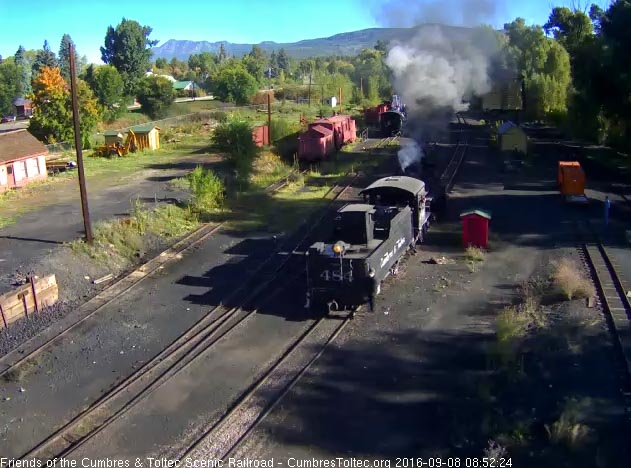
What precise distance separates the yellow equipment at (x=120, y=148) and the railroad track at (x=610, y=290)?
1244 inches

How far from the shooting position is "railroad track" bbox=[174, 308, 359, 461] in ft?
31.1

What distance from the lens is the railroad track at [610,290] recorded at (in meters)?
12.2

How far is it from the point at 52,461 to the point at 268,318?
6.42m

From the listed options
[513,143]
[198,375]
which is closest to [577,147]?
[513,143]

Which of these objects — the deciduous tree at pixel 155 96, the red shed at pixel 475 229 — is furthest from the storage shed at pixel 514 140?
the deciduous tree at pixel 155 96

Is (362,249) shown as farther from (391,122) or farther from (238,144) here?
(391,122)

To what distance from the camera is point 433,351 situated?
41.6ft

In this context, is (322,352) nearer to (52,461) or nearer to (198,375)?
(198,375)

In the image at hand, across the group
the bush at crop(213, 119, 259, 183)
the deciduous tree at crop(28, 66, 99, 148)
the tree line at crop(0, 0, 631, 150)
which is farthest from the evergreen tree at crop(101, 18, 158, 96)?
the bush at crop(213, 119, 259, 183)

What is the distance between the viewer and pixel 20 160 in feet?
104

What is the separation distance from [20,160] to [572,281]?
27562 millimetres

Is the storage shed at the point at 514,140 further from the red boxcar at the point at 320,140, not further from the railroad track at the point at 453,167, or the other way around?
the red boxcar at the point at 320,140

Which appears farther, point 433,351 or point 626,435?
point 433,351
